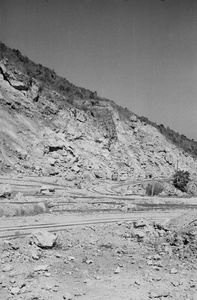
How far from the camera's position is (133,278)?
1166 centimetres

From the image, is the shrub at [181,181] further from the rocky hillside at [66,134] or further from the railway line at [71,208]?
the railway line at [71,208]

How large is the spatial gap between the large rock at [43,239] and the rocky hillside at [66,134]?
73.3ft

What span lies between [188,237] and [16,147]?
27.5 meters

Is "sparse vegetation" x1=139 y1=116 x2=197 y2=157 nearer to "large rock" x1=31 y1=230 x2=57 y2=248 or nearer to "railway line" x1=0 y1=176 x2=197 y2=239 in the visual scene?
"railway line" x1=0 y1=176 x2=197 y2=239

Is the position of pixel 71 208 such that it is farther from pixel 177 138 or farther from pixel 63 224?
pixel 177 138

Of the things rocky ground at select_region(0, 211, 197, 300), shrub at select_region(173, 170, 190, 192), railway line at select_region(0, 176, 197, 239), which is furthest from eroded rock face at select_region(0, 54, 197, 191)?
rocky ground at select_region(0, 211, 197, 300)

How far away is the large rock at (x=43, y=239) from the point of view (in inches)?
530

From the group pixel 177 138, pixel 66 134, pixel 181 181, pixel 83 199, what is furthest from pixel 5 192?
pixel 177 138

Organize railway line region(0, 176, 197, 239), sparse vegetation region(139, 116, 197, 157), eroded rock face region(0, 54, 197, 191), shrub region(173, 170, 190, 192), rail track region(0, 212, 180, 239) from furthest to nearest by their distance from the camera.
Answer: sparse vegetation region(139, 116, 197, 157) → shrub region(173, 170, 190, 192) → eroded rock face region(0, 54, 197, 191) → railway line region(0, 176, 197, 239) → rail track region(0, 212, 180, 239)

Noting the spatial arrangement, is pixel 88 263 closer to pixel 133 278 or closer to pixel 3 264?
pixel 133 278

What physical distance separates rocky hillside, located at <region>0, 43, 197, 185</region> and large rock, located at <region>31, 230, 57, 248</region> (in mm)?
22339

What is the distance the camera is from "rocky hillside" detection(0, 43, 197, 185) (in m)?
39.1

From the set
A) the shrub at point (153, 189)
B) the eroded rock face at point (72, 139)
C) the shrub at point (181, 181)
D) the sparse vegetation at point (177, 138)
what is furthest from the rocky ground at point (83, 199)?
the sparse vegetation at point (177, 138)

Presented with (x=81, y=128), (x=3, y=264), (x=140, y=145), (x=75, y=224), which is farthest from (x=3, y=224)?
(x=140, y=145)
